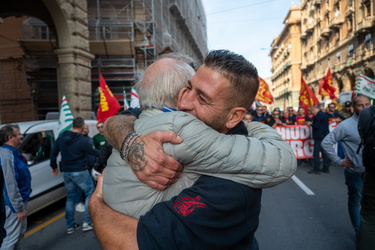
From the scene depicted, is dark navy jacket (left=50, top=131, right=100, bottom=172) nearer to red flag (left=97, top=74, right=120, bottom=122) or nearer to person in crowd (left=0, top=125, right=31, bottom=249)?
person in crowd (left=0, top=125, right=31, bottom=249)

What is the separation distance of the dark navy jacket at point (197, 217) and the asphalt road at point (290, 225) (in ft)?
9.90

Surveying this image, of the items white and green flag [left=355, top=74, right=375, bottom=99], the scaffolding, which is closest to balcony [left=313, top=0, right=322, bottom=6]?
the scaffolding

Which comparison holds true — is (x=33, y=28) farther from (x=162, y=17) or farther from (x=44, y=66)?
(x=162, y=17)

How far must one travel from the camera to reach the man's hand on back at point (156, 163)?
990 millimetres

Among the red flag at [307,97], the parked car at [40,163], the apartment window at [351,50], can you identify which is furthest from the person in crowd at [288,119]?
the apartment window at [351,50]

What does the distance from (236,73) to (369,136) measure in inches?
81.4

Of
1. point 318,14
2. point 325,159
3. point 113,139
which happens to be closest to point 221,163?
point 113,139

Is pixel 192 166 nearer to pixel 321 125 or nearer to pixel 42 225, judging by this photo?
pixel 42 225

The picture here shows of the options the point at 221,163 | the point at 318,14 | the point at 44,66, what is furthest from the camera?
the point at 318,14

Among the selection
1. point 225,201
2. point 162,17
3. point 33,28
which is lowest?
point 225,201

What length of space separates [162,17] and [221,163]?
2019 cm

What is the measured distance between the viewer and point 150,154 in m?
1.02

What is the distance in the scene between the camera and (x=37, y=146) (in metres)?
5.49

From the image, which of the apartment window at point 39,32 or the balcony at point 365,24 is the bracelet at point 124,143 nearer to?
the apartment window at point 39,32
